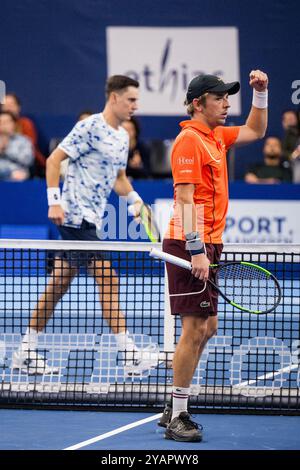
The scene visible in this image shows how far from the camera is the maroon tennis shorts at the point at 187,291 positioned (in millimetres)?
5844

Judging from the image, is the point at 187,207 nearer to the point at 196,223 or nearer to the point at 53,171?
the point at 196,223

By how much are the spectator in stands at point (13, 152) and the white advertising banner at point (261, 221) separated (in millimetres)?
1549

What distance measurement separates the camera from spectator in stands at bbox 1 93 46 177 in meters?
13.1

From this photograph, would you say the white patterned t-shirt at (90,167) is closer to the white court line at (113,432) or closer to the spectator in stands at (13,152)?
the white court line at (113,432)

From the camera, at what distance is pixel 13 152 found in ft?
41.9

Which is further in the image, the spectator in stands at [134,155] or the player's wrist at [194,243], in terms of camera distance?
the spectator in stands at [134,155]

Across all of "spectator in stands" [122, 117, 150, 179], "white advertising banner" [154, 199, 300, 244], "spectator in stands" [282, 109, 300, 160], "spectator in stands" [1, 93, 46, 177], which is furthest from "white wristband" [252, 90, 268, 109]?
"spectator in stands" [1, 93, 46, 177]

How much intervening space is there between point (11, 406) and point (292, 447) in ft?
5.74

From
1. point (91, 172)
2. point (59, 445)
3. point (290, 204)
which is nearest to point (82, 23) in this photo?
point (290, 204)

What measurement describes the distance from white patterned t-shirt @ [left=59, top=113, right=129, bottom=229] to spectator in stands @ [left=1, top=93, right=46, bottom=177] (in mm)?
5329

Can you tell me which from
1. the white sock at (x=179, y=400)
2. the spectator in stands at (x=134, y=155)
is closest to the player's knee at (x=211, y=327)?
the white sock at (x=179, y=400)

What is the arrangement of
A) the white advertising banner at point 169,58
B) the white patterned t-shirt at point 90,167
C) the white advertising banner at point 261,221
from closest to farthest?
the white patterned t-shirt at point 90,167, the white advertising banner at point 261,221, the white advertising banner at point 169,58

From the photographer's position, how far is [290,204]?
1220 centimetres

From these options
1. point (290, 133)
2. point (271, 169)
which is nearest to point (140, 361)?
point (271, 169)
